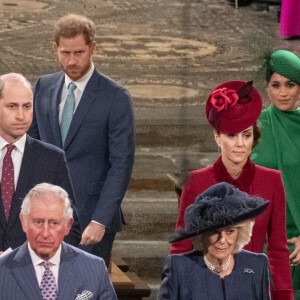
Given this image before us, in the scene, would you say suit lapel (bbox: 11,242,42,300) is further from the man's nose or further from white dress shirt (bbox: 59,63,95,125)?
white dress shirt (bbox: 59,63,95,125)

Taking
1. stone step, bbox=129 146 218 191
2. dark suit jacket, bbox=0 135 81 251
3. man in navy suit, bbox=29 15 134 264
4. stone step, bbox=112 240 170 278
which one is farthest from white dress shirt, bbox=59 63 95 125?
stone step, bbox=129 146 218 191

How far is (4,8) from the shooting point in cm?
837

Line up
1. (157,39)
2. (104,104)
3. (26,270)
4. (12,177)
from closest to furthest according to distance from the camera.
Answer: (26,270)
(12,177)
(104,104)
(157,39)

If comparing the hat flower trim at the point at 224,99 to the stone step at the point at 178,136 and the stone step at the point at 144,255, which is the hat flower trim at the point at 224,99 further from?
the stone step at the point at 178,136

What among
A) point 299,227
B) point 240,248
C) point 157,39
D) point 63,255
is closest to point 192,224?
point 240,248

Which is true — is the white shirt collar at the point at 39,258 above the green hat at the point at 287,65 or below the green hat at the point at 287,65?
below

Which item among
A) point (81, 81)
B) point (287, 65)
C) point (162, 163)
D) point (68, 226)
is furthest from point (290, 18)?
point (68, 226)

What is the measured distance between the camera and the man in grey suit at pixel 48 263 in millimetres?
4086

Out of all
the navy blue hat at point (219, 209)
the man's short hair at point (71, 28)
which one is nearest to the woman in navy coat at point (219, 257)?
the navy blue hat at point (219, 209)

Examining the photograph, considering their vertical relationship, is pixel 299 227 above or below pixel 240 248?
below

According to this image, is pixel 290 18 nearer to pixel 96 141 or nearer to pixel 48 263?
pixel 96 141

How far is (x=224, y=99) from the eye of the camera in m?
4.46

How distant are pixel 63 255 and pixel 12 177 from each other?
1.61ft

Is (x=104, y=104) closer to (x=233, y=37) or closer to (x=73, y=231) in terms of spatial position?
(x=73, y=231)
